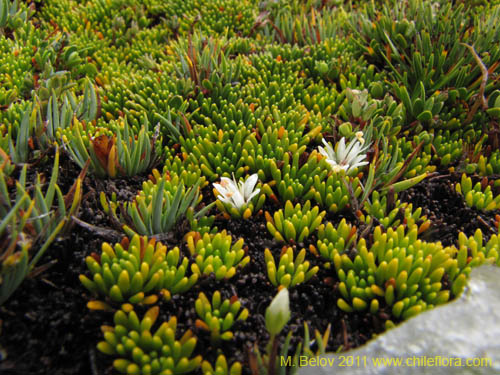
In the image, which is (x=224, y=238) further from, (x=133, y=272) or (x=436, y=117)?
(x=436, y=117)

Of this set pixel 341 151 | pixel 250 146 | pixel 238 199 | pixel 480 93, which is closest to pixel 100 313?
pixel 238 199

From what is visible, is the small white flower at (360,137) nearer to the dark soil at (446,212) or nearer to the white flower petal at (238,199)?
the dark soil at (446,212)

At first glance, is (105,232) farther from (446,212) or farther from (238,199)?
(446,212)

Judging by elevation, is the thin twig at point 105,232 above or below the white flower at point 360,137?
below

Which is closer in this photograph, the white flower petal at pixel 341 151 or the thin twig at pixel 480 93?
the white flower petal at pixel 341 151

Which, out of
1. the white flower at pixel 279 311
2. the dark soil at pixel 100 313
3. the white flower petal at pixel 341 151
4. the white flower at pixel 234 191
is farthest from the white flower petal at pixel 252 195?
the white flower at pixel 279 311

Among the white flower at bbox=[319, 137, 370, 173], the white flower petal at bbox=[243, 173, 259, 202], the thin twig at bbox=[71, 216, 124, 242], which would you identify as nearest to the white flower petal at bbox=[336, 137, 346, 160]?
the white flower at bbox=[319, 137, 370, 173]

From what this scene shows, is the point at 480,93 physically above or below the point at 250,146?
above
